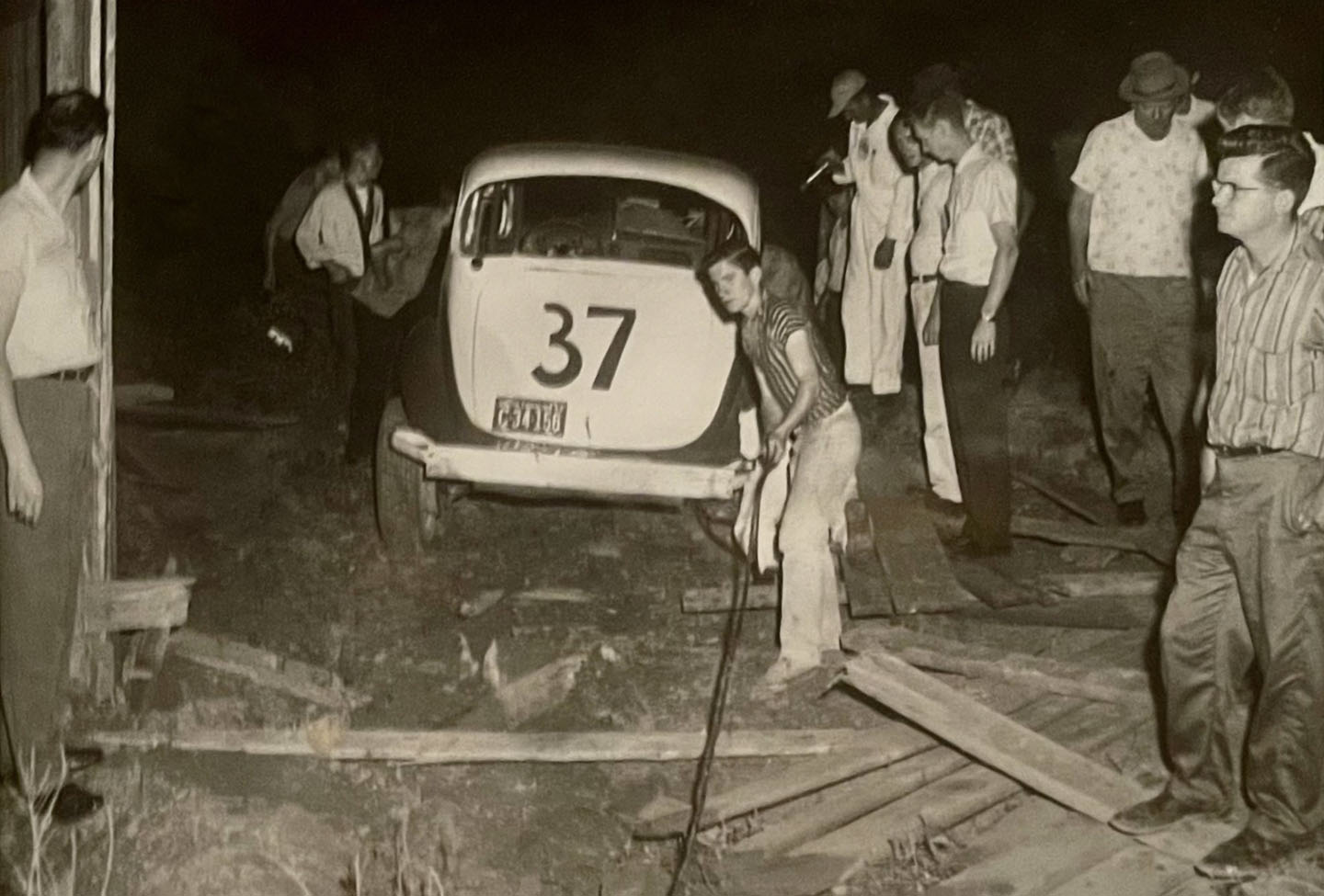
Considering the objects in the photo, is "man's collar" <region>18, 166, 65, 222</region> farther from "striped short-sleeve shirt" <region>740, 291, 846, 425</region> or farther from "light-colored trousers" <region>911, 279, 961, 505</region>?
"light-colored trousers" <region>911, 279, 961, 505</region>

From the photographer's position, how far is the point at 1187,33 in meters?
4.63

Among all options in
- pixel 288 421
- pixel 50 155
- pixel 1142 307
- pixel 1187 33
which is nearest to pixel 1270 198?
pixel 1187 33

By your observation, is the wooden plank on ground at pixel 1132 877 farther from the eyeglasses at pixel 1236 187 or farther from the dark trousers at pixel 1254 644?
the eyeglasses at pixel 1236 187

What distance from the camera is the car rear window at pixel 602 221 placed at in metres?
4.57

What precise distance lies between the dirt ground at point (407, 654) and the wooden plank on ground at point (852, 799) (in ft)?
0.55

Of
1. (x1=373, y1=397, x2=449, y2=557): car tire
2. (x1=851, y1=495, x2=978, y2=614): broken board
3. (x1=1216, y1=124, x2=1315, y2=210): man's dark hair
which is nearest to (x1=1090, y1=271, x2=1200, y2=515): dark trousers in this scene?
(x1=851, y1=495, x2=978, y2=614): broken board

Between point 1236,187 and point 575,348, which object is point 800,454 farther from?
point 1236,187

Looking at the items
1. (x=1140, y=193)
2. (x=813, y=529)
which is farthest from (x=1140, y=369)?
(x=813, y=529)

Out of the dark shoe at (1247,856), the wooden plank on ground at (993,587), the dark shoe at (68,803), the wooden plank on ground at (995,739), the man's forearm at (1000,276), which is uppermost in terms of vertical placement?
the man's forearm at (1000,276)

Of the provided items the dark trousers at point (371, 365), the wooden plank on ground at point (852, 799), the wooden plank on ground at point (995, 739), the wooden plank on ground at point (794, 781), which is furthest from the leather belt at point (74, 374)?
the wooden plank on ground at point (995, 739)

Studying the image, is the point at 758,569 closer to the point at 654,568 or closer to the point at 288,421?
the point at 654,568

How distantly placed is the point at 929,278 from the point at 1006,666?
1522 millimetres

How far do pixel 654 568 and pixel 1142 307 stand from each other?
6.17ft

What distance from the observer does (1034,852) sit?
3.55m
